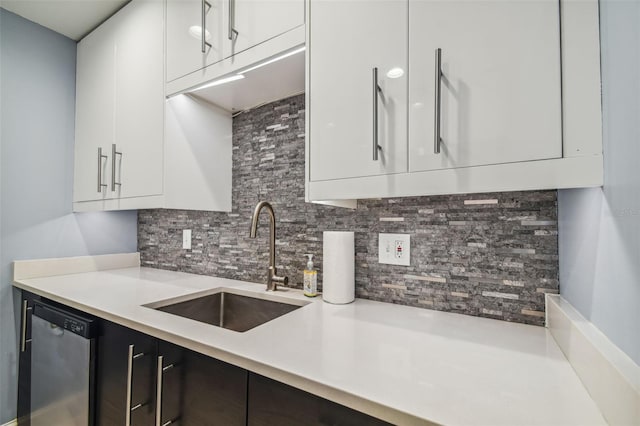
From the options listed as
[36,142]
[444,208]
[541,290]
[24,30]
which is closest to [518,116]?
[444,208]

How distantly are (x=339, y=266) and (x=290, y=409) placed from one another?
552 millimetres

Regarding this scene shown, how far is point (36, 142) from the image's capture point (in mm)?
1823

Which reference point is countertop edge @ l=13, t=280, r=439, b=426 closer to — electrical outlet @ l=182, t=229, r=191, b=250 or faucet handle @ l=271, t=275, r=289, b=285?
faucet handle @ l=271, t=275, r=289, b=285

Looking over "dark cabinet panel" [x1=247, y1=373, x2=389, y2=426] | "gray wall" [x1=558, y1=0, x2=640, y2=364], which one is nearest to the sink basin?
"dark cabinet panel" [x1=247, y1=373, x2=389, y2=426]

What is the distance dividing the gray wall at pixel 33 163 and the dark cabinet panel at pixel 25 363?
0.32 feet

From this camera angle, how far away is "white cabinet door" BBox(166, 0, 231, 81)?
1221 mm

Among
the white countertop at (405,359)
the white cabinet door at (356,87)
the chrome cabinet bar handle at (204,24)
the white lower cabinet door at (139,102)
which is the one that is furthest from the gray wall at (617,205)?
the white lower cabinet door at (139,102)

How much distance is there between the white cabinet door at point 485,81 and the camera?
66 centimetres

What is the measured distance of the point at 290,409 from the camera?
2.19ft

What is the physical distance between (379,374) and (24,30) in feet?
8.70

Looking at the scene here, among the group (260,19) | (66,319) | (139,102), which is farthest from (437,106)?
(66,319)

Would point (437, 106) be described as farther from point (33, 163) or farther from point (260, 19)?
point (33, 163)

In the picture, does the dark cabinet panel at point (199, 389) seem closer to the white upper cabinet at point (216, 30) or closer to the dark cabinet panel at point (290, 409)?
the dark cabinet panel at point (290, 409)

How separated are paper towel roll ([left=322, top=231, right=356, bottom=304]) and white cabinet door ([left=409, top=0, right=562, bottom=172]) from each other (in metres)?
0.44
